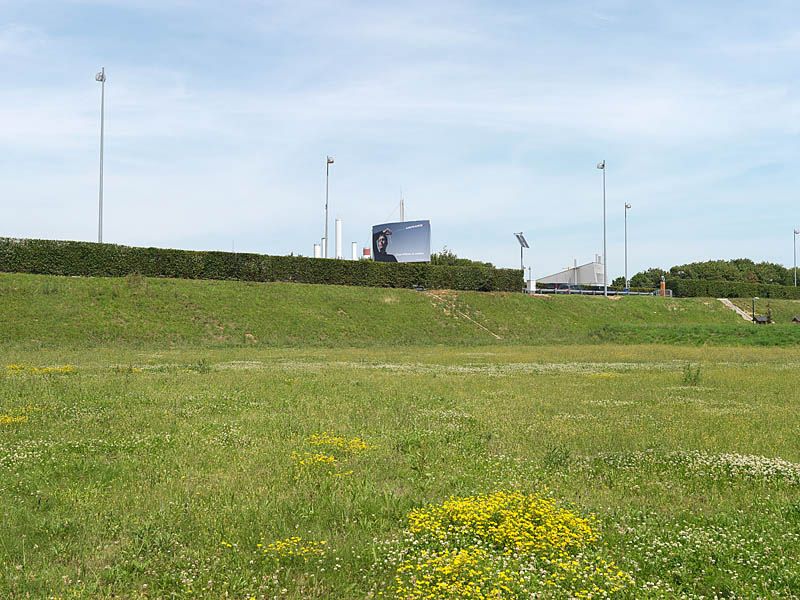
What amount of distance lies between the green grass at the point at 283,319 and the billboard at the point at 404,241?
44.2 ft

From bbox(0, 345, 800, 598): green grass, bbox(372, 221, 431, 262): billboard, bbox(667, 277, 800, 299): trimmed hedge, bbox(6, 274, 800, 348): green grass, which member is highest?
bbox(372, 221, 431, 262): billboard

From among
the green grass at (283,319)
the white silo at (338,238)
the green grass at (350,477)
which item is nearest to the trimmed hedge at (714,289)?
the green grass at (283,319)

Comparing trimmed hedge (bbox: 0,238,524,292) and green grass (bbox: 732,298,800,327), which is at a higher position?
trimmed hedge (bbox: 0,238,524,292)

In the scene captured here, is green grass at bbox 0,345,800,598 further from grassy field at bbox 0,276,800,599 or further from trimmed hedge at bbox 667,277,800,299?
trimmed hedge at bbox 667,277,800,299

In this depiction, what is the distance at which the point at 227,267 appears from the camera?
57.2 metres

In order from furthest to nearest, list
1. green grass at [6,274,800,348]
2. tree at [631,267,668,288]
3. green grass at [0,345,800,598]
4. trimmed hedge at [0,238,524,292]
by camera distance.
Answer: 1. tree at [631,267,668,288]
2. trimmed hedge at [0,238,524,292]
3. green grass at [6,274,800,348]
4. green grass at [0,345,800,598]

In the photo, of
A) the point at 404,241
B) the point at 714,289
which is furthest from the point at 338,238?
the point at 714,289

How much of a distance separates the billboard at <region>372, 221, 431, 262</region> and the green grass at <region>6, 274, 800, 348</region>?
13471mm

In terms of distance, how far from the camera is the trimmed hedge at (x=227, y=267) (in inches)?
1937

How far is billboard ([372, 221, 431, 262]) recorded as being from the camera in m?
76.0

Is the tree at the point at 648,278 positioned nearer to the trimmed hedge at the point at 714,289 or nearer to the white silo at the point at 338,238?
the trimmed hedge at the point at 714,289

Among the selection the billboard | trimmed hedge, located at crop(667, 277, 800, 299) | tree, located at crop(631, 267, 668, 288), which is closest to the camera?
the billboard

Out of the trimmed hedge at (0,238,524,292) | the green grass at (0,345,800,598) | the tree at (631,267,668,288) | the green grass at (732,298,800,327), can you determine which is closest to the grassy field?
the green grass at (0,345,800,598)

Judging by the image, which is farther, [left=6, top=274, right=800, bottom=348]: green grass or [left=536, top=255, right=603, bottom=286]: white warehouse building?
[left=536, top=255, right=603, bottom=286]: white warehouse building
